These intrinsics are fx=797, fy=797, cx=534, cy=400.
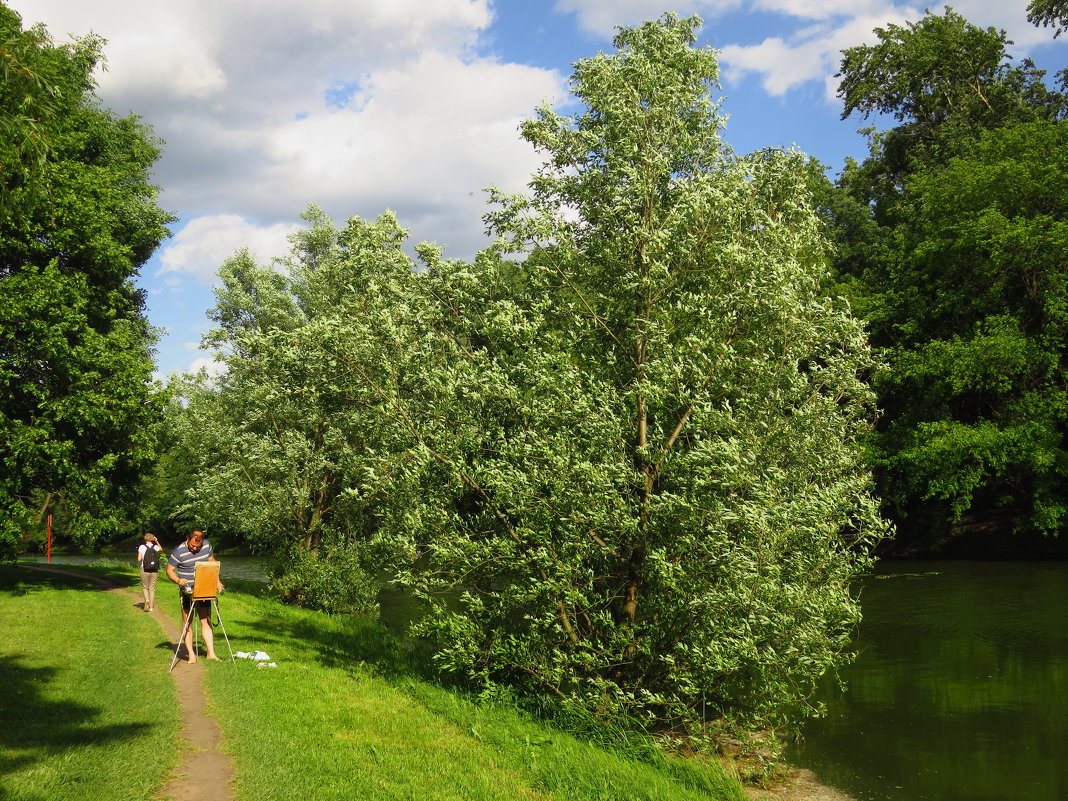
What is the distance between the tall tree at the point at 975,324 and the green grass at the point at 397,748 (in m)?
22.0

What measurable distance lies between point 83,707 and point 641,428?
337 inches

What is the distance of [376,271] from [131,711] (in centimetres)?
860

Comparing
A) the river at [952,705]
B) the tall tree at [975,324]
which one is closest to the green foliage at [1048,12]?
the tall tree at [975,324]

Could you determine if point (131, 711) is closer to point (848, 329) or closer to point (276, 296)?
point (848, 329)

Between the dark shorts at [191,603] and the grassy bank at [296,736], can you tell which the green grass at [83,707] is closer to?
the grassy bank at [296,736]

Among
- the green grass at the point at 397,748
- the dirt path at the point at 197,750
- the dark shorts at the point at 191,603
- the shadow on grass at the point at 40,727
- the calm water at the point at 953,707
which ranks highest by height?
the dark shorts at the point at 191,603

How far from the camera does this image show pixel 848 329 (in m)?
13.0

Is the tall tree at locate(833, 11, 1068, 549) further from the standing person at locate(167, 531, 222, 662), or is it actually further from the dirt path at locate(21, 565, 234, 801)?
the dirt path at locate(21, 565, 234, 801)

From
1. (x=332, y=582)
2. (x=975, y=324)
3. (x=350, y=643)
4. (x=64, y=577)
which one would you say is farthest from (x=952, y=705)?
(x=64, y=577)

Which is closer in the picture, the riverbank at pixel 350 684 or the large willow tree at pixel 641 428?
the riverbank at pixel 350 684

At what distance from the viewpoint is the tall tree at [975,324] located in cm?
3272

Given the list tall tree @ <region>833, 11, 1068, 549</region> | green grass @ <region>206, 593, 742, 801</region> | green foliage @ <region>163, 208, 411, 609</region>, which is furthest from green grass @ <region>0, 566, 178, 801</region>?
tall tree @ <region>833, 11, 1068, 549</region>

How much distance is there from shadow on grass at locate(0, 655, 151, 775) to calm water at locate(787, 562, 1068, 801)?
1012 cm

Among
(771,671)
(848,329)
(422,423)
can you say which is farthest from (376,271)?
(771,671)
